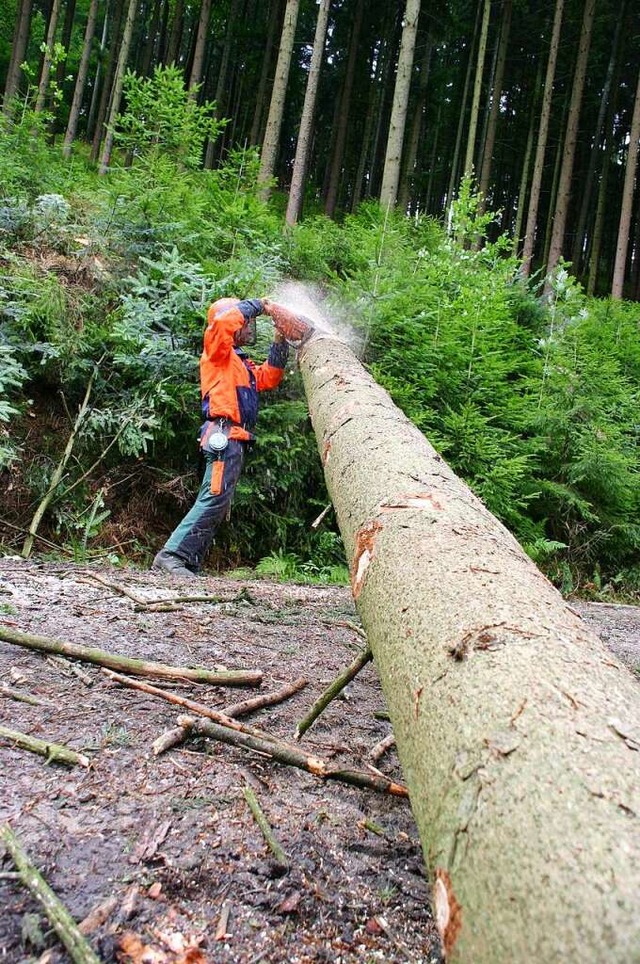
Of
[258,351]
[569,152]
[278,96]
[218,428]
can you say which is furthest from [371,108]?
[218,428]

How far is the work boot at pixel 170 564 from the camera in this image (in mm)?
5062

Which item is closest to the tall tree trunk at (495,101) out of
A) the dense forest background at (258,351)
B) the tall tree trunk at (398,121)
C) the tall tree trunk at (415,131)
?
the tall tree trunk at (415,131)

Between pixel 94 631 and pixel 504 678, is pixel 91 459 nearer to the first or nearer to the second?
pixel 94 631

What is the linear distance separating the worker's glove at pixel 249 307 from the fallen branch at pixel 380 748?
3.86 metres

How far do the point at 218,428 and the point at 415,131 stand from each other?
21476 millimetres

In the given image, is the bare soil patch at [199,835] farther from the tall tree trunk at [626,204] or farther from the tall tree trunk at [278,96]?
the tall tree trunk at [626,204]

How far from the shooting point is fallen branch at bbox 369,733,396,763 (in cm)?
193

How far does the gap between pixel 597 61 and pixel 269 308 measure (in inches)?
1072

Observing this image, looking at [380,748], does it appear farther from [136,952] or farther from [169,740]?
[136,952]

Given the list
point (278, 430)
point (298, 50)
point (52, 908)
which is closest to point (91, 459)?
point (278, 430)

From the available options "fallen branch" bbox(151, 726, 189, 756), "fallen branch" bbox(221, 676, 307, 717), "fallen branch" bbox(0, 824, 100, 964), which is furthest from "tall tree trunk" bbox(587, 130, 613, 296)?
"fallen branch" bbox(0, 824, 100, 964)

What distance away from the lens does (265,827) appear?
4.61 ft

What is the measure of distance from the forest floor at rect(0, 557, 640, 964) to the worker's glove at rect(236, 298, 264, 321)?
323 centimetres

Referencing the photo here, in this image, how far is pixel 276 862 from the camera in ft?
4.36
